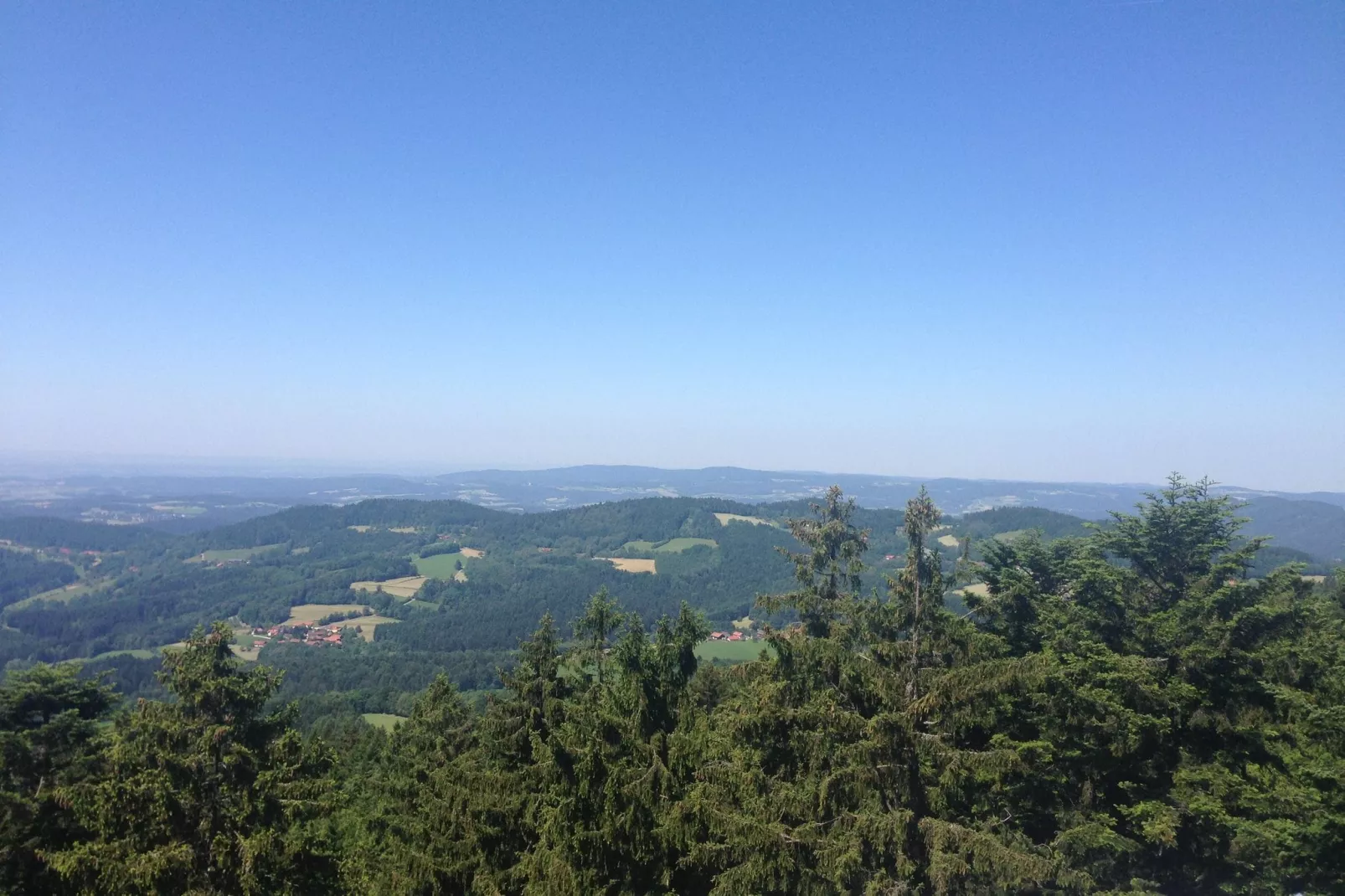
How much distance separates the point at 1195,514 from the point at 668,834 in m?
17.8

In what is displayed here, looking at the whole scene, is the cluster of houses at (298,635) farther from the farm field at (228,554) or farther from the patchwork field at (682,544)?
the patchwork field at (682,544)

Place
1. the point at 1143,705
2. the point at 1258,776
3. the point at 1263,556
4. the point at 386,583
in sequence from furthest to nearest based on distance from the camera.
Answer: the point at 386,583 → the point at 1263,556 → the point at 1143,705 → the point at 1258,776

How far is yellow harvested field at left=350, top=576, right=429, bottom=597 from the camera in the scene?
132 meters

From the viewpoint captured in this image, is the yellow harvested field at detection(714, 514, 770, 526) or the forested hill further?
the yellow harvested field at detection(714, 514, 770, 526)

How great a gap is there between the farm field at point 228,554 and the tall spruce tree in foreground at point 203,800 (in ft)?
587

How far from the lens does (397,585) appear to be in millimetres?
138000

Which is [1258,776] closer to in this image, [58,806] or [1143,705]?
[1143,705]

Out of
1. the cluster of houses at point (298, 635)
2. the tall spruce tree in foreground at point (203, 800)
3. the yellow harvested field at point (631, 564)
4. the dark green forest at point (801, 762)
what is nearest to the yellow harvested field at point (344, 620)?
the cluster of houses at point (298, 635)

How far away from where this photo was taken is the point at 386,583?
139500 mm

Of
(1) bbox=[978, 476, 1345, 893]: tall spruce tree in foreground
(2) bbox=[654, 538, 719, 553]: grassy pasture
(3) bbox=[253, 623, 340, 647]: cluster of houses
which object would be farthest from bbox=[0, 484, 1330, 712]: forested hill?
(1) bbox=[978, 476, 1345, 893]: tall spruce tree in foreground

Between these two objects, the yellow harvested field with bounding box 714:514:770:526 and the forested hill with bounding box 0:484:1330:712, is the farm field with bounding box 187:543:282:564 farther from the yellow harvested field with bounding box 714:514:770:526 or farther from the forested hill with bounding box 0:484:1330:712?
the yellow harvested field with bounding box 714:514:770:526

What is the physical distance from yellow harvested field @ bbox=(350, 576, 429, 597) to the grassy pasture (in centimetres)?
5114

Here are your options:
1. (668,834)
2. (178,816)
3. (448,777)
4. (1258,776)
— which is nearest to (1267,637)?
(1258,776)

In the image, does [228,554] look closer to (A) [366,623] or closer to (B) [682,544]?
(A) [366,623]
